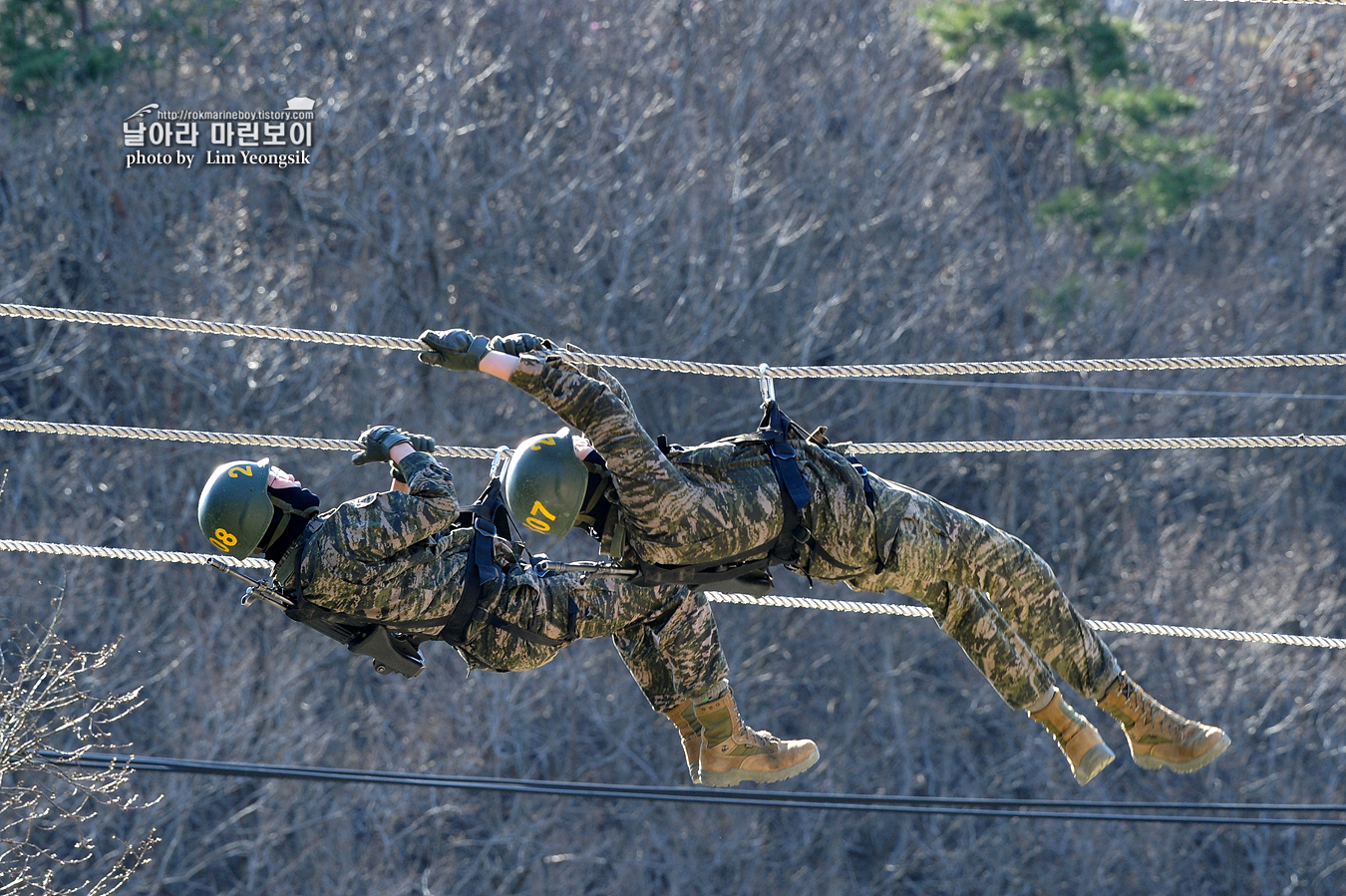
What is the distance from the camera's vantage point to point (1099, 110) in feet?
74.4

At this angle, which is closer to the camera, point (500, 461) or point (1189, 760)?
point (500, 461)

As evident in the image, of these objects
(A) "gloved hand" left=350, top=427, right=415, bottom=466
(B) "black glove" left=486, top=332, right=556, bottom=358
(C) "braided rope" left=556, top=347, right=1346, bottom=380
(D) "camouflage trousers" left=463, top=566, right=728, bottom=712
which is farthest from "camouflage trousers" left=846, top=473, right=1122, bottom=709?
(A) "gloved hand" left=350, top=427, right=415, bottom=466

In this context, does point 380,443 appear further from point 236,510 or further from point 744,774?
point 744,774

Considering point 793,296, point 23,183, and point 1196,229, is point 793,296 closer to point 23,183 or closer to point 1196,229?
point 1196,229

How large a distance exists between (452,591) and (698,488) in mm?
984

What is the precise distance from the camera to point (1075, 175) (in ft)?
79.3

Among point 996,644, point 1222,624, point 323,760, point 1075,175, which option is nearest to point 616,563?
point 996,644

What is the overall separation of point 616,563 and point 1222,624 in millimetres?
15784

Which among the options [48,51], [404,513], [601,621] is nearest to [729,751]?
[601,621]

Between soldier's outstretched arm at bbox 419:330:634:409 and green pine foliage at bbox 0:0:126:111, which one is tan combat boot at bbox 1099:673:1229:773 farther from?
green pine foliage at bbox 0:0:126:111

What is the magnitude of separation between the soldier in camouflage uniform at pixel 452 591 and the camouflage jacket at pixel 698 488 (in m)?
0.35

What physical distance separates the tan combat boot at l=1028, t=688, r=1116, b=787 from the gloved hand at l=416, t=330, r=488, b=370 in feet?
7.68

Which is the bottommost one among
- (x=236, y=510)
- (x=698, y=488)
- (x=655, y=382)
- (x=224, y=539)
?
(x=655, y=382)

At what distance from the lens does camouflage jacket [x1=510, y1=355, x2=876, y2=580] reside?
548cm
